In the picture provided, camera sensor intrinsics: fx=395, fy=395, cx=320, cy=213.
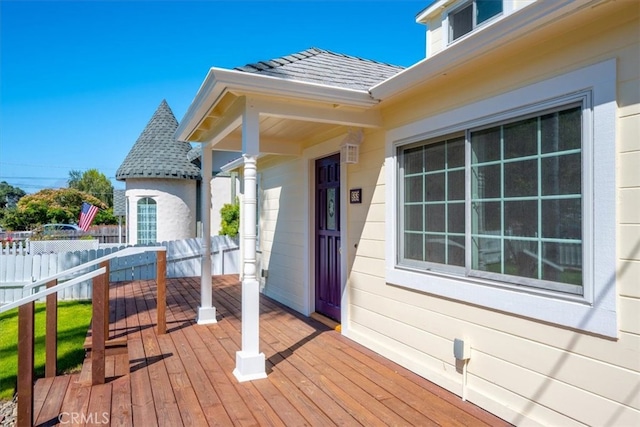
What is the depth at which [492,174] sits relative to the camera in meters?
2.81

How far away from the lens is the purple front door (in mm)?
5016

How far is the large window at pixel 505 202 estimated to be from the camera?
2.33m

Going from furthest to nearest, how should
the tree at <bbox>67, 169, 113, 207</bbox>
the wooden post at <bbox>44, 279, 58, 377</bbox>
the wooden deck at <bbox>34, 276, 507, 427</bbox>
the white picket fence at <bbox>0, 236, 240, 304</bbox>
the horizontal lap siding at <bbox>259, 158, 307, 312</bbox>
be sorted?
the tree at <bbox>67, 169, 113, 207</bbox> → the white picket fence at <bbox>0, 236, 240, 304</bbox> → the horizontal lap siding at <bbox>259, 158, 307, 312</bbox> → the wooden post at <bbox>44, 279, 58, 377</bbox> → the wooden deck at <bbox>34, 276, 507, 427</bbox>

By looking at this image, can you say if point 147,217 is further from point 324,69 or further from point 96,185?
point 96,185

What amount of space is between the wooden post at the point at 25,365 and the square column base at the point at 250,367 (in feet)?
4.72

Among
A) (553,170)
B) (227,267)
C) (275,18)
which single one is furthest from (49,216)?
(553,170)

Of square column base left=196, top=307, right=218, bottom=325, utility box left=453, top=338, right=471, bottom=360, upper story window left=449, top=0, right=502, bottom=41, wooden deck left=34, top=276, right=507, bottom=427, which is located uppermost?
upper story window left=449, top=0, right=502, bottom=41

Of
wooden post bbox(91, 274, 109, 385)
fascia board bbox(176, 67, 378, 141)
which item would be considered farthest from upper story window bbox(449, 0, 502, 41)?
wooden post bbox(91, 274, 109, 385)

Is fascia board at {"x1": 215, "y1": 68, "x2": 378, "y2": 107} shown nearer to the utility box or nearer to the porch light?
the porch light

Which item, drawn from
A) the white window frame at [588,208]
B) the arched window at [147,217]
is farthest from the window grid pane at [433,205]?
the arched window at [147,217]

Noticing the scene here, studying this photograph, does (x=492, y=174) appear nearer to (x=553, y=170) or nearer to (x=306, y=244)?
(x=553, y=170)

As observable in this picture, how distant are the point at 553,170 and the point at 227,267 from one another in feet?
27.2

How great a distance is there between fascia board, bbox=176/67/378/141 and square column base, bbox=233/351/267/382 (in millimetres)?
2236

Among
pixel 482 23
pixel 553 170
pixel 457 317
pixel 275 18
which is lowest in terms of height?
pixel 457 317
